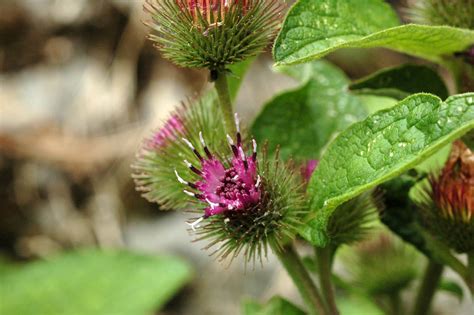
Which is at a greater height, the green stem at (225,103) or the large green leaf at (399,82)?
the green stem at (225,103)

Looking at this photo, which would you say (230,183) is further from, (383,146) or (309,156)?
(309,156)

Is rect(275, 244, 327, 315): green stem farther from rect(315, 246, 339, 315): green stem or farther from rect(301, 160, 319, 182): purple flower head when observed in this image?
rect(301, 160, 319, 182): purple flower head

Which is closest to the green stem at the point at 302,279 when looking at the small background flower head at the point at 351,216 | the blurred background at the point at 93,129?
the small background flower head at the point at 351,216

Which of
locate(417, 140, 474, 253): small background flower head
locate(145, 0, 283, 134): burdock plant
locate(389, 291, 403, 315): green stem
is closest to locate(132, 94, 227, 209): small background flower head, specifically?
locate(145, 0, 283, 134): burdock plant

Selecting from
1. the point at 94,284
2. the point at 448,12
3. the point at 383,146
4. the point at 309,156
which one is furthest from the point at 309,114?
the point at 94,284

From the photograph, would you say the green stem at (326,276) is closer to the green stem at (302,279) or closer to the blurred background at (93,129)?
the green stem at (302,279)

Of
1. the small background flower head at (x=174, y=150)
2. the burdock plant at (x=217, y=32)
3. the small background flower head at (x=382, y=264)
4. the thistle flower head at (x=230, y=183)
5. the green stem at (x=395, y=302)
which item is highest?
the burdock plant at (x=217, y=32)

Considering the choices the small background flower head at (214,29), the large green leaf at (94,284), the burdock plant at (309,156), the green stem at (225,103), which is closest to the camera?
the burdock plant at (309,156)
